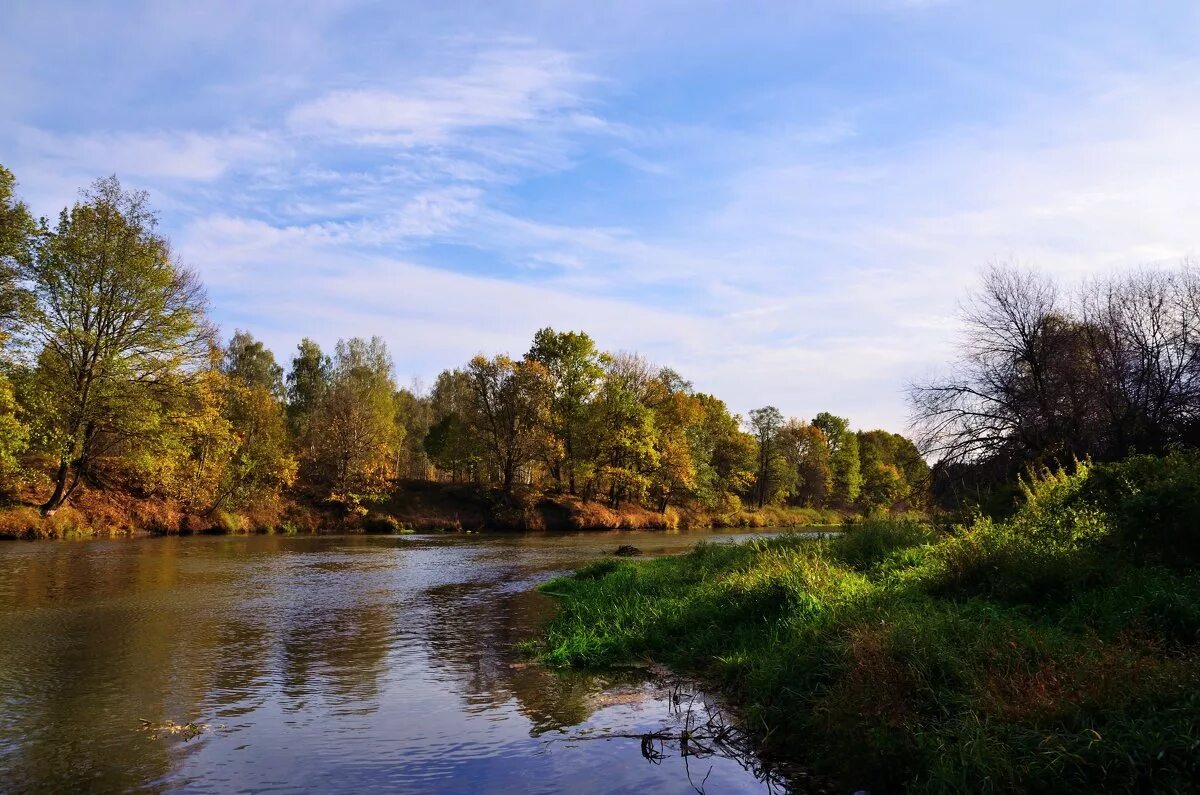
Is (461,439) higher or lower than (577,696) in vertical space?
higher

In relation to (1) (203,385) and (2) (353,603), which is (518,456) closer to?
(1) (203,385)

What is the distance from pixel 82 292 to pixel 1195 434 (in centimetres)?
4766

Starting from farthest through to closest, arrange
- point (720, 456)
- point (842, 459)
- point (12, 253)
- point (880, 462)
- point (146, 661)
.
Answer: point (880, 462)
point (842, 459)
point (720, 456)
point (12, 253)
point (146, 661)

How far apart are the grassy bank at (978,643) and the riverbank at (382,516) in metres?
33.3

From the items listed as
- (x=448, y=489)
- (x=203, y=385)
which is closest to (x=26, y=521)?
(x=203, y=385)

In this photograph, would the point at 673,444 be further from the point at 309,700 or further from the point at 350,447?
the point at 309,700

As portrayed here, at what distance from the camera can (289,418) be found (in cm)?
7512

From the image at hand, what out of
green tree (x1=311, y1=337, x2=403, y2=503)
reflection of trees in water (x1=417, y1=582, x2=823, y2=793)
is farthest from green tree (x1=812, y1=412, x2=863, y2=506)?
reflection of trees in water (x1=417, y1=582, x2=823, y2=793)

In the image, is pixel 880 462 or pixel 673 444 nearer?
pixel 673 444

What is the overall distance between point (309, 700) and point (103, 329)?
3544 centimetres

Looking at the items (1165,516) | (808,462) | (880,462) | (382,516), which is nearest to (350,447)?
(382,516)

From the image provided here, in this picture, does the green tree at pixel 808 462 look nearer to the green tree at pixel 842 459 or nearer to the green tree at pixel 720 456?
the green tree at pixel 842 459

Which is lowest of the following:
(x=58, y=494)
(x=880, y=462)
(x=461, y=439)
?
(x=58, y=494)

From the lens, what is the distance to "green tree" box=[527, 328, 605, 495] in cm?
6675
